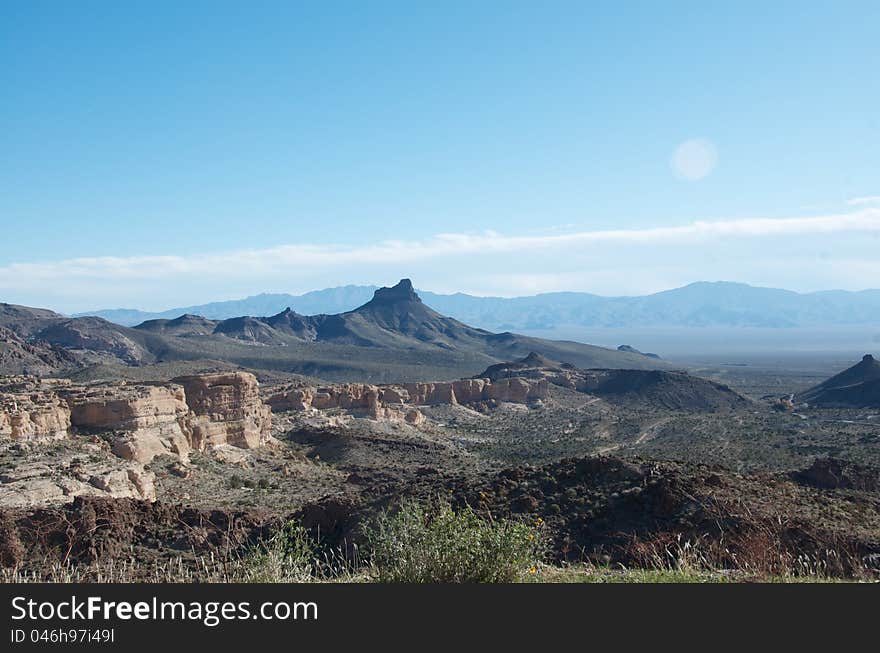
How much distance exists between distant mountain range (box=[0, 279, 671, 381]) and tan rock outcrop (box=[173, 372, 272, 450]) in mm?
32426

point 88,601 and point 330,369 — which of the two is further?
point 330,369

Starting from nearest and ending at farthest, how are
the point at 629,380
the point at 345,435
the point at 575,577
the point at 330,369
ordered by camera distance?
1. the point at 575,577
2. the point at 345,435
3. the point at 629,380
4. the point at 330,369

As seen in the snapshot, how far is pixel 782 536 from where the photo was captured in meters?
13.7

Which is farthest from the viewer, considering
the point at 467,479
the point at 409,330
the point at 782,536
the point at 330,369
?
the point at 409,330

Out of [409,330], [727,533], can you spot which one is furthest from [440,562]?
[409,330]

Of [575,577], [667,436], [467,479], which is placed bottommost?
[667,436]

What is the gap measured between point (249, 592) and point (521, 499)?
13.9 metres

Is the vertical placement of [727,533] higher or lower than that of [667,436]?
higher

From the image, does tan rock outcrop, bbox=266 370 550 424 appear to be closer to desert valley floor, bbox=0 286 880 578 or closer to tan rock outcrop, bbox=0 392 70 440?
desert valley floor, bbox=0 286 880 578

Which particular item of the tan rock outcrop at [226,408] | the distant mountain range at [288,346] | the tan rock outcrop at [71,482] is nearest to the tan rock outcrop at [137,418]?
the tan rock outcrop at [226,408]

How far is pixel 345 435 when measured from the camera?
138 feet

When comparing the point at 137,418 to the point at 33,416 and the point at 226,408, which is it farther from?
the point at 226,408

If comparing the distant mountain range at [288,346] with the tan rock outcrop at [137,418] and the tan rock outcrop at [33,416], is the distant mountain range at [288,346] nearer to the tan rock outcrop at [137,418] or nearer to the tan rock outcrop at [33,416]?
the tan rock outcrop at [137,418]

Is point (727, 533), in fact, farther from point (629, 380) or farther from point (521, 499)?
point (629, 380)
